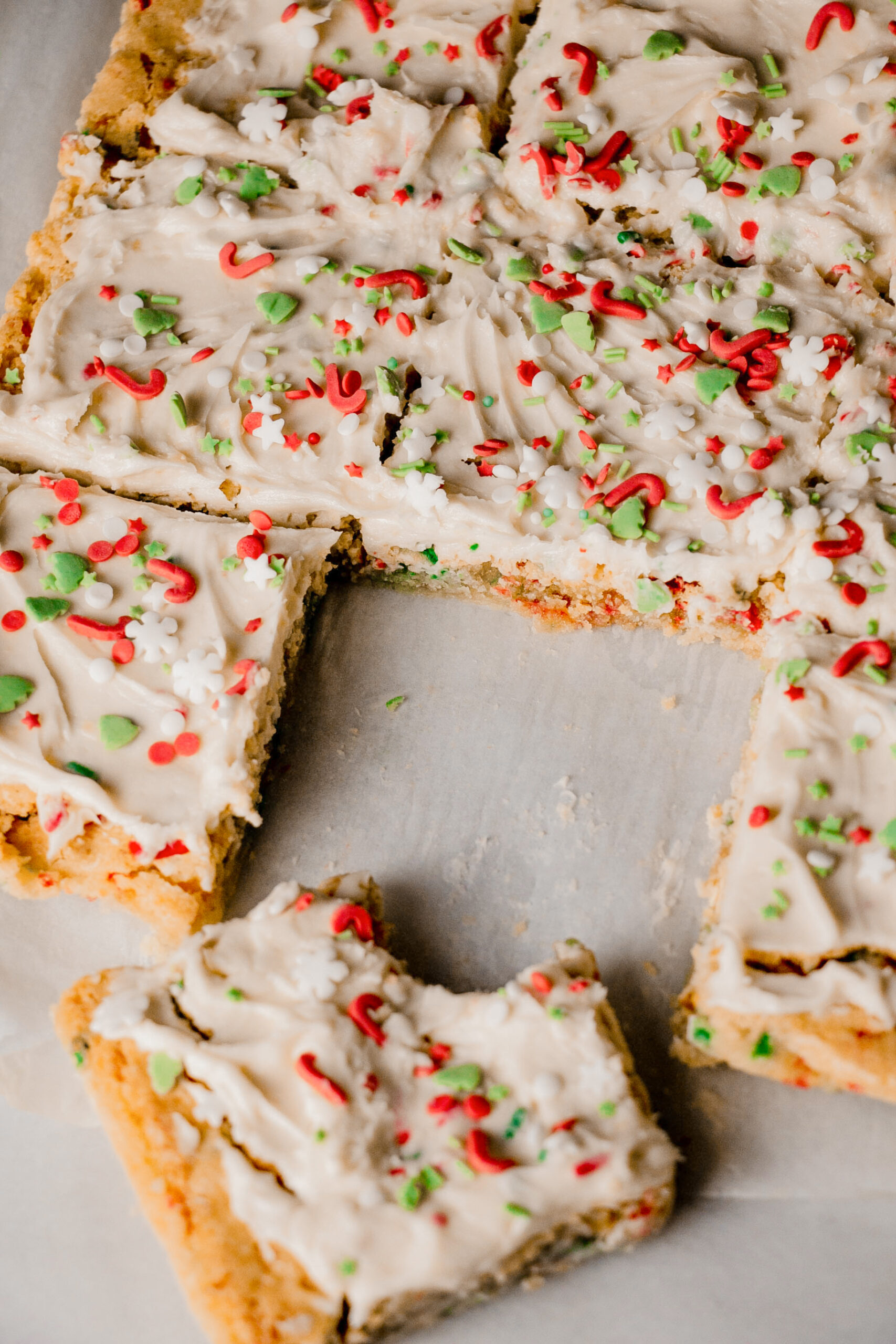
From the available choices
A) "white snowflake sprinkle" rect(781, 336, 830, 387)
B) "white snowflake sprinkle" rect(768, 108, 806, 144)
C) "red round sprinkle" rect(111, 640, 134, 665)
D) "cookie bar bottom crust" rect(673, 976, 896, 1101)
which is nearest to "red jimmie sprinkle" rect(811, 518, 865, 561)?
"white snowflake sprinkle" rect(781, 336, 830, 387)

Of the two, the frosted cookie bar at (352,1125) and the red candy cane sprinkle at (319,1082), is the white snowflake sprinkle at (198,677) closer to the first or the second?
the frosted cookie bar at (352,1125)

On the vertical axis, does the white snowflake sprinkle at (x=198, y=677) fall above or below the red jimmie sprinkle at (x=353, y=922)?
above

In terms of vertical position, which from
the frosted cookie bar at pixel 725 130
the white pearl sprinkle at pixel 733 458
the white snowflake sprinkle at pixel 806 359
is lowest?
the white pearl sprinkle at pixel 733 458

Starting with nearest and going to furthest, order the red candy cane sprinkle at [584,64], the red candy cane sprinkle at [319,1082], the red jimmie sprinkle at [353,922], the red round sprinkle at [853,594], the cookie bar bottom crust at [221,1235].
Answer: the cookie bar bottom crust at [221,1235] < the red candy cane sprinkle at [319,1082] < the red jimmie sprinkle at [353,922] < the red round sprinkle at [853,594] < the red candy cane sprinkle at [584,64]

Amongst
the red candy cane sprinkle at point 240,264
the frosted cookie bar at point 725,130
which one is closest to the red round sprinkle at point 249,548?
the red candy cane sprinkle at point 240,264

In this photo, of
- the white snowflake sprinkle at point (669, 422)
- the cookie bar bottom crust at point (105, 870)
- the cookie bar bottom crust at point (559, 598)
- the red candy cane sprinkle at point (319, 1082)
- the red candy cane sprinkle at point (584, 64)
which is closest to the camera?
the red candy cane sprinkle at point (319, 1082)

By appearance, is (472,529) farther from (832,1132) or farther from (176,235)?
(832,1132)

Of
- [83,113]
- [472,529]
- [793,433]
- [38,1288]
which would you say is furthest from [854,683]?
[83,113]

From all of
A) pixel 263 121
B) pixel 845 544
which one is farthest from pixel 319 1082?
pixel 263 121
